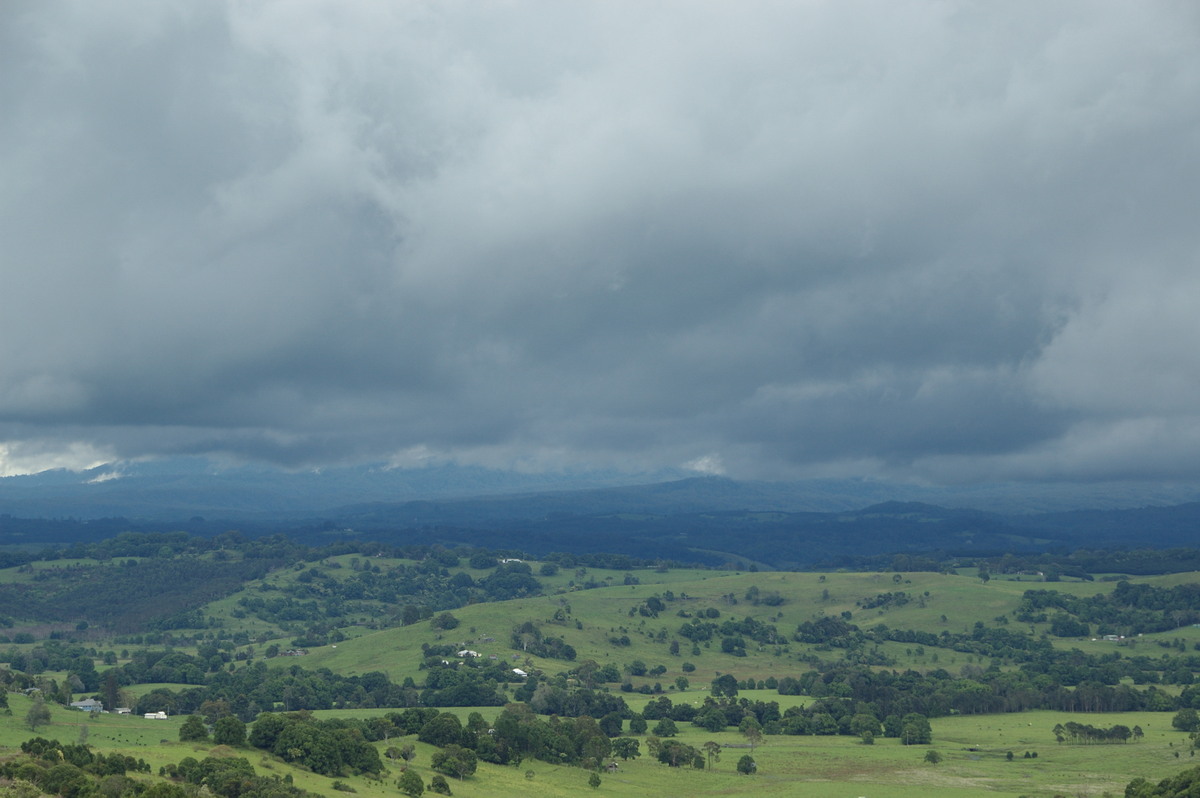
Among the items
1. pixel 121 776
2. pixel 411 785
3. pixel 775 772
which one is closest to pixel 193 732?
pixel 411 785

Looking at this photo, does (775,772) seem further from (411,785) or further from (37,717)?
(37,717)

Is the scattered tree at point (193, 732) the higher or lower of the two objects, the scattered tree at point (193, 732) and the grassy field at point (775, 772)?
the higher

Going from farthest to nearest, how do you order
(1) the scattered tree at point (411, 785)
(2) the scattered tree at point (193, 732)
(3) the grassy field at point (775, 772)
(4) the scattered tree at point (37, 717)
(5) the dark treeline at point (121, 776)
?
(4) the scattered tree at point (37, 717) < (3) the grassy field at point (775, 772) < (2) the scattered tree at point (193, 732) < (1) the scattered tree at point (411, 785) < (5) the dark treeline at point (121, 776)

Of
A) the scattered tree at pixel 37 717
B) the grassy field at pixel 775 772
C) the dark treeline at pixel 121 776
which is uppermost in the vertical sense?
the dark treeline at pixel 121 776

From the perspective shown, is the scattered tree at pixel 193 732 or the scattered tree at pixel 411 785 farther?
the scattered tree at pixel 193 732

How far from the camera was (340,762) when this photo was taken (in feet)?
466

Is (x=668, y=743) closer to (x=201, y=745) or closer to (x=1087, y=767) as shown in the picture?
(x=1087, y=767)

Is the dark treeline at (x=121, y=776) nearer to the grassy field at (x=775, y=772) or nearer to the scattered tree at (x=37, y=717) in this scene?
the grassy field at (x=775, y=772)

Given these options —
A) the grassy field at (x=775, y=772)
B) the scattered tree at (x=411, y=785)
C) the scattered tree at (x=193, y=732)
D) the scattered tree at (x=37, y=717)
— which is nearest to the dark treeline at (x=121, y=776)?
the grassy field at (x=775, y=772)

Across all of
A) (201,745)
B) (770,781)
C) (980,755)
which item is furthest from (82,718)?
(980,755)

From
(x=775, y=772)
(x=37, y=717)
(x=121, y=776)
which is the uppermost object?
(x=121, y=776)

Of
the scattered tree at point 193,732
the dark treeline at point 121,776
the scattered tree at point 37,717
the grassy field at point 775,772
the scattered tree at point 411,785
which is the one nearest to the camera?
the dark treeline at point 121,776

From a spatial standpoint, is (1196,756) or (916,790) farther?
(1196,756)

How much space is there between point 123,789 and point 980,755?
152 meters
